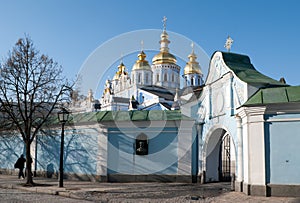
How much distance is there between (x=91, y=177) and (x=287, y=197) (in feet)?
29.8

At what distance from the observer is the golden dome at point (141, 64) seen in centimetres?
6297

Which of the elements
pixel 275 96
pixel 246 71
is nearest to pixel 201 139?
pixel 246 71

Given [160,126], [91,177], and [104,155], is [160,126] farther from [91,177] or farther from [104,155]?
[91,177]

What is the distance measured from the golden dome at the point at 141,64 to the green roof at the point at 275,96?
51648 millimetres

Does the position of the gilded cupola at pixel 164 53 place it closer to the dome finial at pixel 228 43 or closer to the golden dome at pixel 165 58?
the golden dome at pixel 165 58

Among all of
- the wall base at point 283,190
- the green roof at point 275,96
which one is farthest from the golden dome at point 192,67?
the wall base at point 283,190

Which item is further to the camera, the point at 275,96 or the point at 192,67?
the point at 192,67

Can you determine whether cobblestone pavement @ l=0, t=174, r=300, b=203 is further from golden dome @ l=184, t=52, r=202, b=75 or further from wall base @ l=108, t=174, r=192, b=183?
golden dome @ l=184, t=52, r=202, b=75

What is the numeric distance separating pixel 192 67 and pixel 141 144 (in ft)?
156

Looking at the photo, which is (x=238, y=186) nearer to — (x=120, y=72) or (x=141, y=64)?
(x=141, y=64)

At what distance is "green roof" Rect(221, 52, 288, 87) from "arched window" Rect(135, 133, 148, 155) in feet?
17.6

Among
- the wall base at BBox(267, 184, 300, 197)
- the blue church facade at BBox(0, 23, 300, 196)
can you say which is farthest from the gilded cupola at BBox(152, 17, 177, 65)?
the wall base at BBox(267, 184, 300, 197)

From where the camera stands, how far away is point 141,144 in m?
16.3

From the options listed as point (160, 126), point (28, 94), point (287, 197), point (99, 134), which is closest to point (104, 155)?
point (99, 134)
